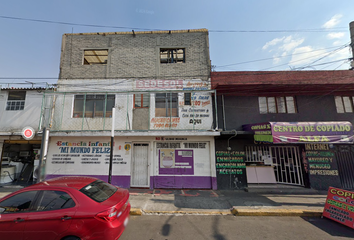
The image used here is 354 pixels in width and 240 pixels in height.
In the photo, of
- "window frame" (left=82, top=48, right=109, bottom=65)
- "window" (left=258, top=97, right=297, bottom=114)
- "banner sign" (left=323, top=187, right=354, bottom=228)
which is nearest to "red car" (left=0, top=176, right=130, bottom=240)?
"banner sign" (left=323, top=187, right=354, bottom=228)

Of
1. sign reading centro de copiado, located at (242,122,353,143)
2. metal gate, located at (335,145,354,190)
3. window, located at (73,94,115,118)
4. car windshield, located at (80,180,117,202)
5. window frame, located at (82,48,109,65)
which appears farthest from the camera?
window frame, located at (82,48,109,65)

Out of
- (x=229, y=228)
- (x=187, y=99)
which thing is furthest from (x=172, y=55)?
(x=229, y=228)

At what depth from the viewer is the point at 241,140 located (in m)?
8.55

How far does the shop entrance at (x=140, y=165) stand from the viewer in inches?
326

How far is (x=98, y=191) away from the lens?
145 inches

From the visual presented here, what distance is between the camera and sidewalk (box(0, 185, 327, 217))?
5.37 meters

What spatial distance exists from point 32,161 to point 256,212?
40.5 ft

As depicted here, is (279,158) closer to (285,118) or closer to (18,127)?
(285,118)

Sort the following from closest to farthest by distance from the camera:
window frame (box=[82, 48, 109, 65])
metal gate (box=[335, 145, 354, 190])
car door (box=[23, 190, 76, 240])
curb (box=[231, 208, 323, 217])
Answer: car door (box=[23, 190, 76, 240])
curb (box=[231, 208, 323, 217])
metal gate (box=[335, 145, 354, 190])
window frame (box=[82, 48, 109, 65])

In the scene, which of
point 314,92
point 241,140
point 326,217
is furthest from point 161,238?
point 314,92

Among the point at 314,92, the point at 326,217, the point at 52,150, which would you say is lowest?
the point at 326,217

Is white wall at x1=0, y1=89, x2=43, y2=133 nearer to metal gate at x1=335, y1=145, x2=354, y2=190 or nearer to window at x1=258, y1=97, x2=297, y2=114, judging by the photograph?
window at x1=258, y1=97, x2=297, y2=114

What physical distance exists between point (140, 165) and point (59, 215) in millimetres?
5377

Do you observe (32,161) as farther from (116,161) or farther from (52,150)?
(116,161)
